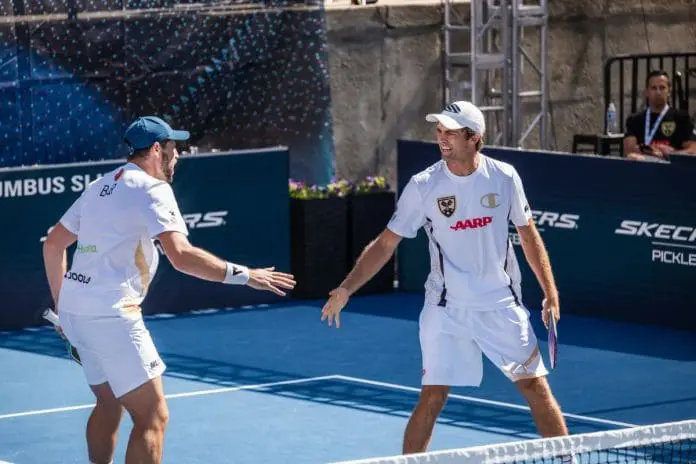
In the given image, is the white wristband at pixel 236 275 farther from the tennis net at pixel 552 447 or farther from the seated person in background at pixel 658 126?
the seated person in background at pixel 658 126

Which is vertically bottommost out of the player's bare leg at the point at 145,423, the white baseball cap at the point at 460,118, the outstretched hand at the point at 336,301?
the player's bare leg at the point at 145,423

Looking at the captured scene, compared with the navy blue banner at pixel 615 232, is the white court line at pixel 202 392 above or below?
below

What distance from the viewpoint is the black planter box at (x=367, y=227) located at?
52.8 feet

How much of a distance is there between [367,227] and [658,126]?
306 centimetres

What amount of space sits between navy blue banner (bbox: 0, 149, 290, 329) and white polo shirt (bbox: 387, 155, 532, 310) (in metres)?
6.77

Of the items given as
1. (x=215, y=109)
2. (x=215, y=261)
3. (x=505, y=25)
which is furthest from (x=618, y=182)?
(x=215, y=261)

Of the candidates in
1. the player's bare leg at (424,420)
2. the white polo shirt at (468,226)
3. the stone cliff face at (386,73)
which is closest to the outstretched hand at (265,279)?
A: the white polo shirt at (468,226)

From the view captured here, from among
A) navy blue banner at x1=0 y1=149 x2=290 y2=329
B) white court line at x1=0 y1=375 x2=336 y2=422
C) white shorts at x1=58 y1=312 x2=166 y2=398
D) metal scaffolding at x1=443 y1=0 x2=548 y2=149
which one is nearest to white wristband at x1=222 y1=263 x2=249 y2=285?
white shorts at x1=58 y1=312 x2=166 y2=398

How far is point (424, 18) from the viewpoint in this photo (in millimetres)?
17859

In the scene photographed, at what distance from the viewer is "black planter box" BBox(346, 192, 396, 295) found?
16.1 meters

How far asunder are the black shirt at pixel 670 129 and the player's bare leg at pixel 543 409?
799 centimetres

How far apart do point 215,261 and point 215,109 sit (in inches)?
371

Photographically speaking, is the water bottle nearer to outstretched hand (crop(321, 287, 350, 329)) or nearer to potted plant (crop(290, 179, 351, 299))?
potted plant (crop(290, 179, 351, 299))

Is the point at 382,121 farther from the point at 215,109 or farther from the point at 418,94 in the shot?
the point at 215,109
